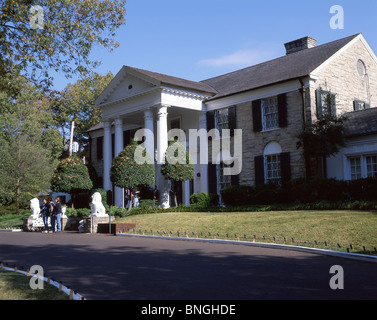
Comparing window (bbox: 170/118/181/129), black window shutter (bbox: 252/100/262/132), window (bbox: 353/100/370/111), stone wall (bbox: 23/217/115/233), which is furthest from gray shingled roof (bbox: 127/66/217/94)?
stone wall (bbox: 23/217/115/233)

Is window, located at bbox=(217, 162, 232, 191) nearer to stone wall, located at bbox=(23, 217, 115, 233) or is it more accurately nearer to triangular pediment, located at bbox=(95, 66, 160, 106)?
triangular pediment, located at bbox=(95, 66, 160, 106)

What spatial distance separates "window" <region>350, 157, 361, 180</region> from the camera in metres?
21.4

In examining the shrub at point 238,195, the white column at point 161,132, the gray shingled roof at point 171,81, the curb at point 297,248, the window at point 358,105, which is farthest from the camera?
the gray shingled roof at point 171,81

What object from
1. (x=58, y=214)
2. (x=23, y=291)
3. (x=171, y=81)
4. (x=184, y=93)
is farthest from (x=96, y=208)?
(x=23, y=291)

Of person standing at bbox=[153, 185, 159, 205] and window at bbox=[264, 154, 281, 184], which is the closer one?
window at bbox=[264, 154, 281, 184]

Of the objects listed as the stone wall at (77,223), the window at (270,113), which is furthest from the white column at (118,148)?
the window at (270,113)

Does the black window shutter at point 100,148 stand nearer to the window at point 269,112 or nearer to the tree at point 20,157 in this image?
the tree at point 20,157

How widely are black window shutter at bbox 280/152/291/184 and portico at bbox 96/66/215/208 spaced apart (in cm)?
568

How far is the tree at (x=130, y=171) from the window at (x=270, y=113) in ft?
23.7

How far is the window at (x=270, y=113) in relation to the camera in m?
24.1

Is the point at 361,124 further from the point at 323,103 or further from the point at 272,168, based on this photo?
the point at 272,168

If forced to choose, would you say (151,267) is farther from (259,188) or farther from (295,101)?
(295,101)

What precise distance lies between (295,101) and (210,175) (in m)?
7.06

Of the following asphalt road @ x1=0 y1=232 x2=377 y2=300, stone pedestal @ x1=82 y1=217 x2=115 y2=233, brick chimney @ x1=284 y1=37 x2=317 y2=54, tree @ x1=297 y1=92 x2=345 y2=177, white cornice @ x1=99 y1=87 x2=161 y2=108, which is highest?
brick chimney @ x1=284 y1=37 x2=317 y2=54
